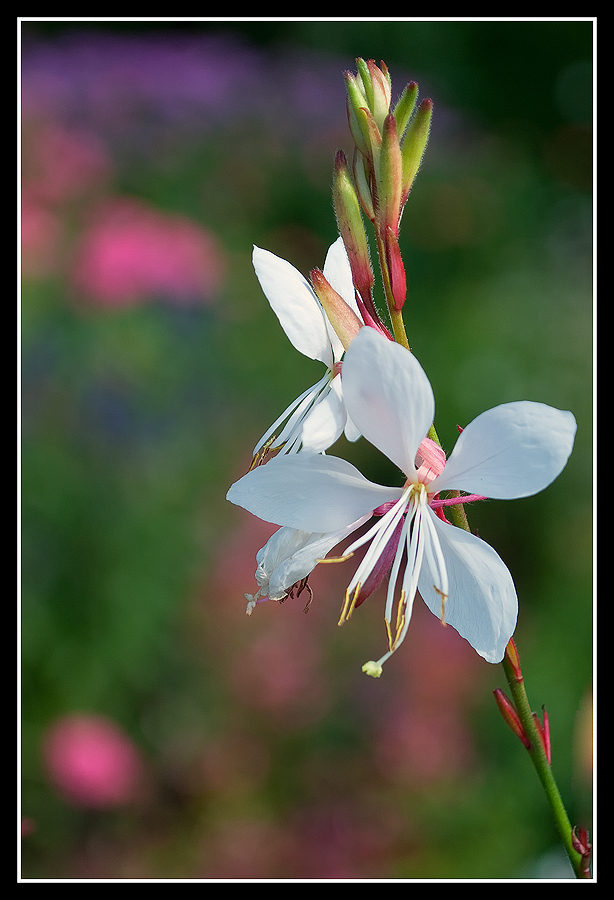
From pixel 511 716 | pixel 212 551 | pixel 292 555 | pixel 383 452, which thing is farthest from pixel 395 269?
pixel 212 551

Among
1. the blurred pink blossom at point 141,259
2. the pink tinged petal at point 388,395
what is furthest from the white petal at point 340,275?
the blurred pink blossom at point 141,259

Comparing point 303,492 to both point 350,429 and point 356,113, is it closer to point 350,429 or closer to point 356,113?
point 350,429

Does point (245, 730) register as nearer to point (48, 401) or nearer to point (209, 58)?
point (48, 401)

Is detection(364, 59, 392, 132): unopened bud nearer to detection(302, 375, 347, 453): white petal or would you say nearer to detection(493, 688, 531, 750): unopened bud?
detection(302, 375, 347, 453): white petal

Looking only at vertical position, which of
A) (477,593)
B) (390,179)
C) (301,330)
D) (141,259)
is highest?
(141,259)

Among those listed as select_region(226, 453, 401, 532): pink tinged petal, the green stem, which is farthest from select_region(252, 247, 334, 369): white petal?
the green stem

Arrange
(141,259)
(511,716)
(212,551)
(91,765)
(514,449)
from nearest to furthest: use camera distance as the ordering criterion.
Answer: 1. (514,449)
2. (511,716)
3. (91,765)
4. (212,551)
5. (141,259)

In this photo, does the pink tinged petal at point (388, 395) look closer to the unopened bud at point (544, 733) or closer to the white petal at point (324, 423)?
the white petal at point (324, 423)

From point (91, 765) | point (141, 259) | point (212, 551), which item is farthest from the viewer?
point (141, 259)
